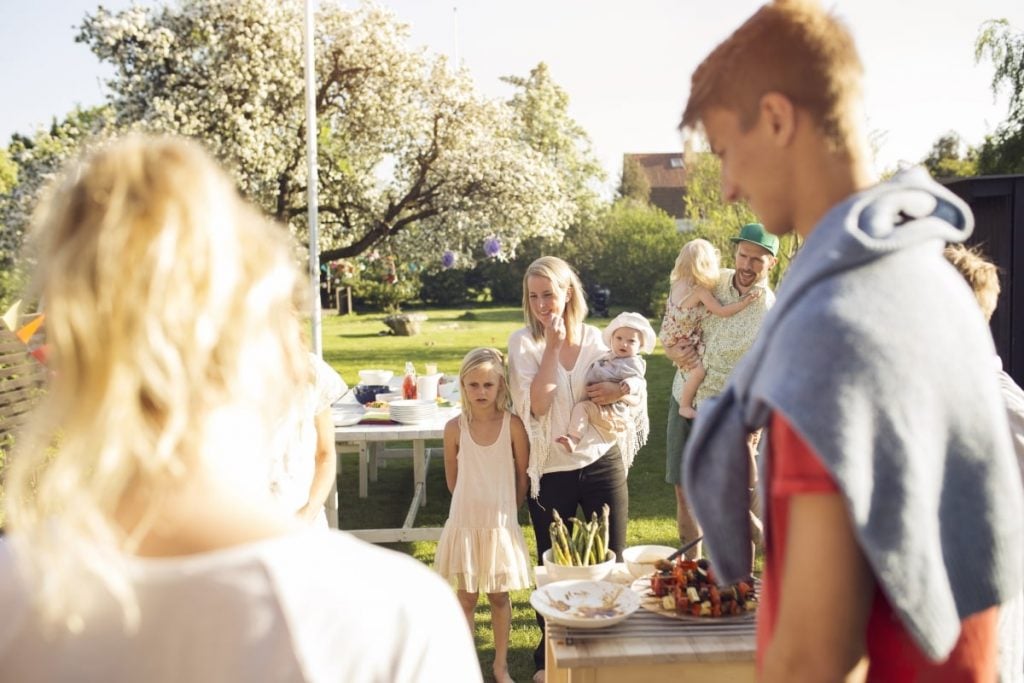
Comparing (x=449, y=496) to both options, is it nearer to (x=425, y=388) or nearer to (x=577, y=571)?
(x=425, y=388)

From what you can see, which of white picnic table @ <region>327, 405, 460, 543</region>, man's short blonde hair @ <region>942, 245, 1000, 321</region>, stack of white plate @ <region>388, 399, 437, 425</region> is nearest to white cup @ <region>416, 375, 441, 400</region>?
white picnic table @ <region>327, 405, 460, 543</region>

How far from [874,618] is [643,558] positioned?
1942 mm

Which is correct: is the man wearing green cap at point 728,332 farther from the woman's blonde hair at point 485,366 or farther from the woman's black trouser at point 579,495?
the woman's blonde hair at point 485,366

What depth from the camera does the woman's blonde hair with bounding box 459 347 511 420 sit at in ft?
13.8

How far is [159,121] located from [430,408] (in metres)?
5.41

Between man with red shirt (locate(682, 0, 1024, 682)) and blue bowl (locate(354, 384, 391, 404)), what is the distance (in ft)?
17.6

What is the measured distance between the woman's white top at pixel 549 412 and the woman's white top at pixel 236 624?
321 cm

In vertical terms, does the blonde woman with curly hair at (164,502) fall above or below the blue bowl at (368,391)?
above

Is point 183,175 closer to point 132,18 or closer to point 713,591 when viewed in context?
point 713,591

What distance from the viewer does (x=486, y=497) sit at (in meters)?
4.18

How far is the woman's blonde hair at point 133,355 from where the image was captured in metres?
0.85

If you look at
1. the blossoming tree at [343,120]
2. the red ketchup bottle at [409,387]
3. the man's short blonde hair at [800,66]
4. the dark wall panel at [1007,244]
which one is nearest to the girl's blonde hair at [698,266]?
the red ketchup bottle at [409,387]

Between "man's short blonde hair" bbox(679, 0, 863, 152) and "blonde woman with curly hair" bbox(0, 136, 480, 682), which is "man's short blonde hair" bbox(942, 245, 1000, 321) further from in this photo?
"blonde woman with curly hair" bbox(0, 136, 480, 682)

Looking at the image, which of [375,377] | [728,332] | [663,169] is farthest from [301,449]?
[663,169]
